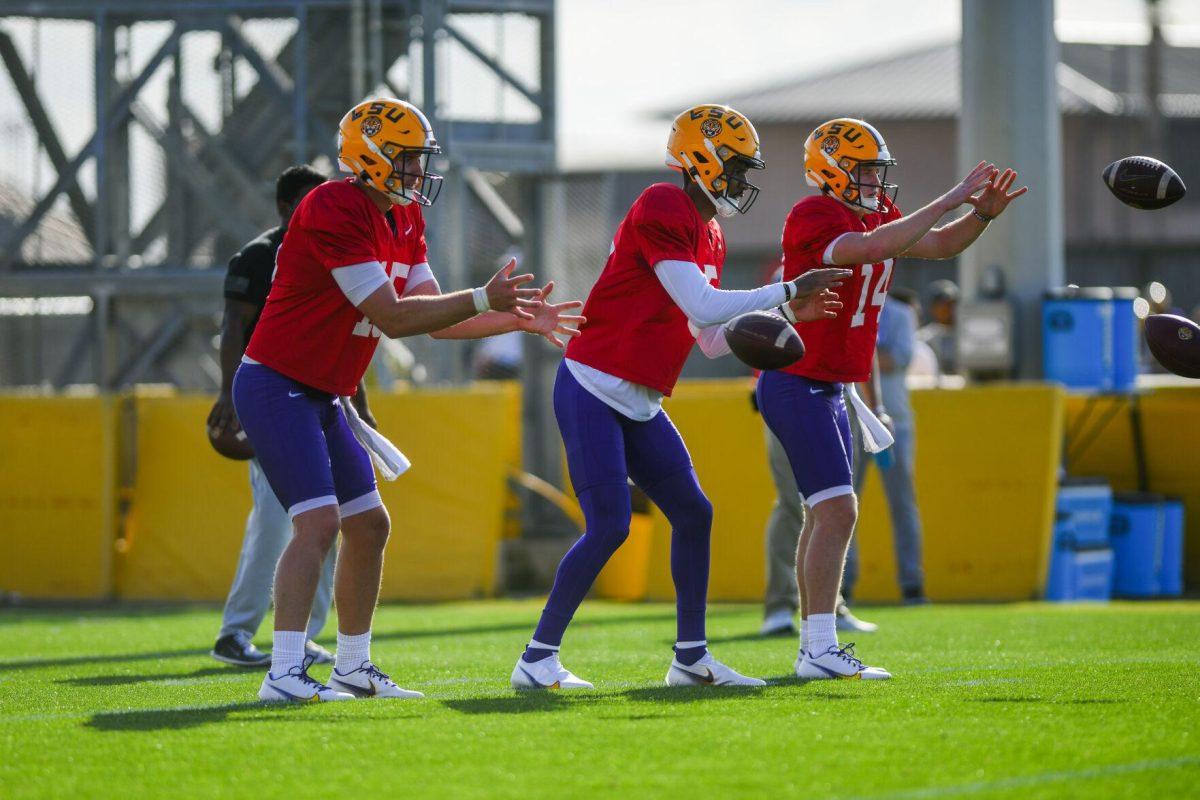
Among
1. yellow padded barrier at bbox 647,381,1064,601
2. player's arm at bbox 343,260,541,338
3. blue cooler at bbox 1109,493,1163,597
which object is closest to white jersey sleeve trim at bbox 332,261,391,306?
player's arm at bbox 343,260,541,338

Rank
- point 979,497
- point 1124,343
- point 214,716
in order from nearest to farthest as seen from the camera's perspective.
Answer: point 214,716 < point 979,497 < point 1124,343

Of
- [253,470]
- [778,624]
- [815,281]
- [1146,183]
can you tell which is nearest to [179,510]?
[253,470]

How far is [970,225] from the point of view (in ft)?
24.0

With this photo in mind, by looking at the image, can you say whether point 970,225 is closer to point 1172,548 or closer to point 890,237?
point 890,237

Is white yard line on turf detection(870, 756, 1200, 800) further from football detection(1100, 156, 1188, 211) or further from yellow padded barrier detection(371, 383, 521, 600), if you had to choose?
yellow padded barrier detection(371, 383, 521, 600)

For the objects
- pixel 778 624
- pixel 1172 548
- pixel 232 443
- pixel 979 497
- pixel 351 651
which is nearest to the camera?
pixel 351 651

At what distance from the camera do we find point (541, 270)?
636 inches

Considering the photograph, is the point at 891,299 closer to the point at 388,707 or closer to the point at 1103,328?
the point at 1103,328

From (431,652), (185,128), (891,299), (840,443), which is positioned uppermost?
(185,128)

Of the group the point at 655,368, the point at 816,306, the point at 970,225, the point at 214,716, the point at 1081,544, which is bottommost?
the point at 214,716

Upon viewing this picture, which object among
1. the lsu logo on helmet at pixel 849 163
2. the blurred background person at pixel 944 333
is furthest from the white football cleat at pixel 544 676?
the blurred background person at pixel 944 333

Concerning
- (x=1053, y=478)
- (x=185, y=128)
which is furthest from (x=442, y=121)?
(x=1053, y=478)

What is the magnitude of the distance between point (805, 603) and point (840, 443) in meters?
0.65

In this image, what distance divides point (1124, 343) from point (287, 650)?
9.45 meters
